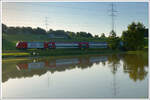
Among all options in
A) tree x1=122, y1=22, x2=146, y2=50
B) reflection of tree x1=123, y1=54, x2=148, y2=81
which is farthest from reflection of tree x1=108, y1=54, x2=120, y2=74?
tree x1=122, y1=22, x2=146, y2=50

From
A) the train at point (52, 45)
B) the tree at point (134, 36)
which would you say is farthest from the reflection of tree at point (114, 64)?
the tree at point (134, 36)

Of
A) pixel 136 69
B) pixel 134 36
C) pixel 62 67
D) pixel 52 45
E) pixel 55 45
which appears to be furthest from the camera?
pixel 134 36

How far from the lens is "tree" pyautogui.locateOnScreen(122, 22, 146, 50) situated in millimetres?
40094

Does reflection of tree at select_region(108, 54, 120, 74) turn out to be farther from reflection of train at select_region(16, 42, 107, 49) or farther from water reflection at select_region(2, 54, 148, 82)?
reflection of train at select_region(16, 42, 107, 49)

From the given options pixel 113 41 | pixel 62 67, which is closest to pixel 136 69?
pixel 62 67

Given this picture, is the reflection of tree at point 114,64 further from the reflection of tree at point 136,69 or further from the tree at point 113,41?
the tree at point 113,41

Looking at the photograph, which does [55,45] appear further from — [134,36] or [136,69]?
[136,69]

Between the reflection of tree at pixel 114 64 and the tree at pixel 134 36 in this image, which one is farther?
the tree at pixel 134 36

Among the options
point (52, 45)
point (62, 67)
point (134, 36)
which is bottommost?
point (62, 67)

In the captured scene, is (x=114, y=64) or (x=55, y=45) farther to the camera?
(x=55, y=45)

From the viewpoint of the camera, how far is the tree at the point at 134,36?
40094 mm

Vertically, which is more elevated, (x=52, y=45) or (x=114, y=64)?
(x=52, y=45)

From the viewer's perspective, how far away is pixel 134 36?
133 feet

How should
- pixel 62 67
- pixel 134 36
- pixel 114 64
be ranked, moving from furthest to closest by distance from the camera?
1. pixel 134 36
2. pixel 114 64
3. pixel 62 67
